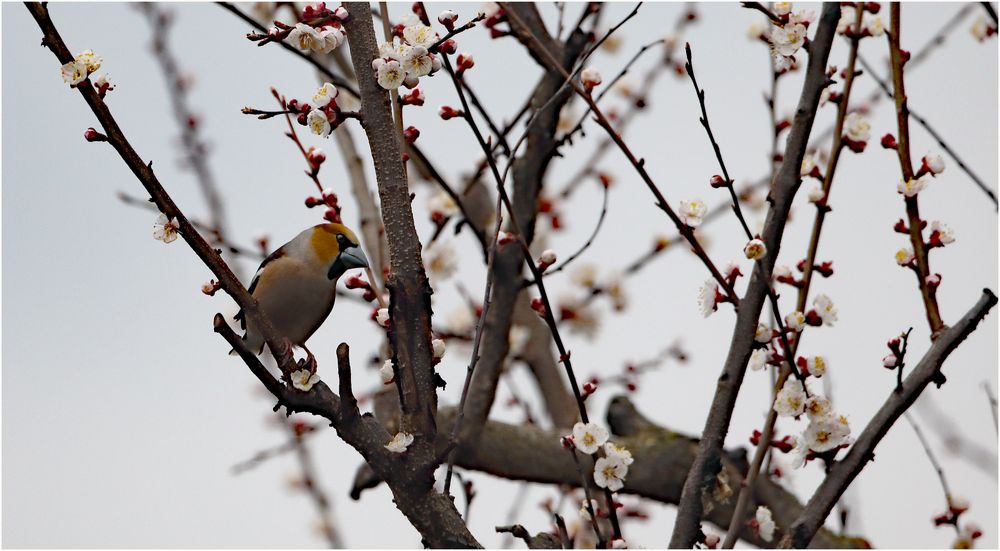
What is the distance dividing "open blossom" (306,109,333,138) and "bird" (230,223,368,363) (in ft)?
3.39

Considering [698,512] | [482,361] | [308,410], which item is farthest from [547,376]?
[308,410]

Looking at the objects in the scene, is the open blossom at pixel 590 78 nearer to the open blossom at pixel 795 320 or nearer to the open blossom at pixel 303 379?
the open blossom at pixel 795 320

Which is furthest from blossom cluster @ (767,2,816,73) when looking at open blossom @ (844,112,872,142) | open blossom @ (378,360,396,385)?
open blossom @ (378,360,396,385)

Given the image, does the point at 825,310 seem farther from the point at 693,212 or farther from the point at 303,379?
the point at 303,379

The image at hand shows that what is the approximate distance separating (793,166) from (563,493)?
8.01 feet

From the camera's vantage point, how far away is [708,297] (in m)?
2.56

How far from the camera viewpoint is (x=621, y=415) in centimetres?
447

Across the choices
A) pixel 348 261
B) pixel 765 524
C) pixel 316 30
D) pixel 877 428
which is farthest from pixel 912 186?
pixel 348 261

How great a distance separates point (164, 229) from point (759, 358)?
59.5 inches

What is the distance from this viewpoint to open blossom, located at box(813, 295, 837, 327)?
258cm

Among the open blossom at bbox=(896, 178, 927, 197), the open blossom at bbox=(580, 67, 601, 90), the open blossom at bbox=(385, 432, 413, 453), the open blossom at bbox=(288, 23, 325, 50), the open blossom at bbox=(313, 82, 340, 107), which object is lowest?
the open blossom at bbox=(385, 432, 413, 453)

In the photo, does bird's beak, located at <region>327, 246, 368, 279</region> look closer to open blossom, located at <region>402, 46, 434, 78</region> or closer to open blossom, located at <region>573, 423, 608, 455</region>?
open blossom, located at <region>573, 423, 608, 455</region>

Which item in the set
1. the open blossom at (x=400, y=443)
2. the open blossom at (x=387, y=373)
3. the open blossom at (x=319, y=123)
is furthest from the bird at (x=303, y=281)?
the open blossom at (x=400, y=443)

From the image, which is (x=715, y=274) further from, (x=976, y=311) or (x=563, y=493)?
(x=563, y=493)
